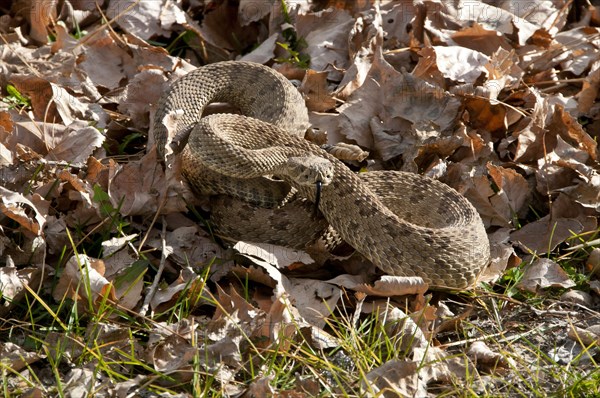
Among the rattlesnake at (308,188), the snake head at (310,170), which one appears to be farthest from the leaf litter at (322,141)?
the snake head at (310,170)

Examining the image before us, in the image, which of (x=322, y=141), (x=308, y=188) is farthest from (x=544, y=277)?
(x=322, y=141)

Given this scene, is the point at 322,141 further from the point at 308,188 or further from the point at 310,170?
the point at 310,170

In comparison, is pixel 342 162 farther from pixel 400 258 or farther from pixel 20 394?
pixel 20 394

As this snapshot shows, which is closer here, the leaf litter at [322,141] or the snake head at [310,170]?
the leaf litter at [322,141]

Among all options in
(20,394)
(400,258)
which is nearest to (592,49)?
(400,258)

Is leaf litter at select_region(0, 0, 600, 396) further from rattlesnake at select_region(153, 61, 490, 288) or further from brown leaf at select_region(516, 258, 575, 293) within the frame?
rattlesnake at select_region(153, 61, 490, 288)

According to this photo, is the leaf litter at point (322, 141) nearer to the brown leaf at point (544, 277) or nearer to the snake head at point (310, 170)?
the brown leaf at point (544, 277)
